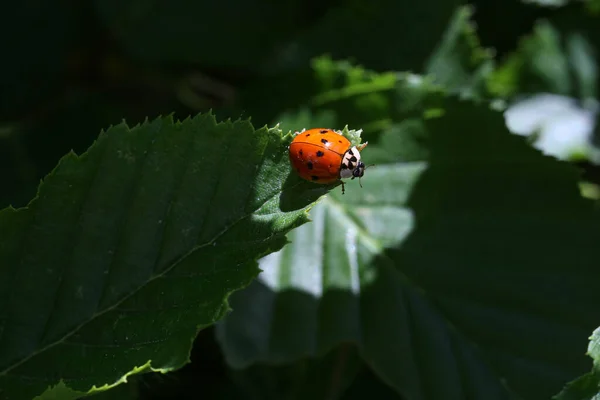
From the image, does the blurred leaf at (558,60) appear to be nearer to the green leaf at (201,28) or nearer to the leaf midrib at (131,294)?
the green leaf at (201,28)

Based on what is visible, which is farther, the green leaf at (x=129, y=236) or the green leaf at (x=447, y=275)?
the green leaf at (x=447, y=275)

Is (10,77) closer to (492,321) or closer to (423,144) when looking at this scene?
(423,144)

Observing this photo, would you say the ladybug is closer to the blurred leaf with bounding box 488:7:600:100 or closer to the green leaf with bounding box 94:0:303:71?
the green leaf with bounding box 94:0:303:71

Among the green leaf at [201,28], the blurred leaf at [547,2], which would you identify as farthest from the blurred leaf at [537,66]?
the green leaf at [201,28]

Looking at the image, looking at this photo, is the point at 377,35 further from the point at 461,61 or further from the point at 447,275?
the point at 447,275

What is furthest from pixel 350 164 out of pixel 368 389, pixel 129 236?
pixel 368 389
